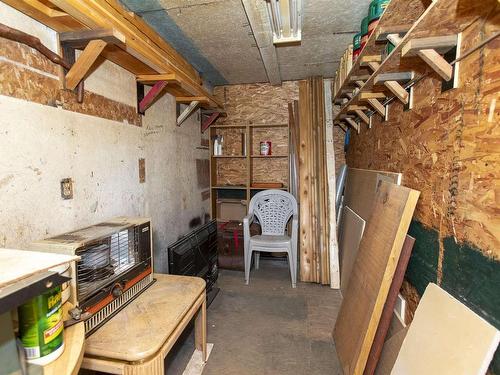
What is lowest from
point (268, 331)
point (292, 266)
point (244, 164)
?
point (268, 331)

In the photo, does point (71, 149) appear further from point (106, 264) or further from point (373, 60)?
point (373, 60)

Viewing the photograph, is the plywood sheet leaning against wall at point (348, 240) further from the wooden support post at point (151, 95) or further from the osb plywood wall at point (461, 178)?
the wooden support post at point (151, 95)

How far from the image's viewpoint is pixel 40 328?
70 cm

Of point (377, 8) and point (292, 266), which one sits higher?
point (377, 8)

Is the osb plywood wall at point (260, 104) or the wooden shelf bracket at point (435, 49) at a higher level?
the osb plywood wall at point (260, 104)

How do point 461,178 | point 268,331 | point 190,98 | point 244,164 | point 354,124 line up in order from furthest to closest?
point 244,164
point 354,124
point 190,98
point 268,331
point 461,178

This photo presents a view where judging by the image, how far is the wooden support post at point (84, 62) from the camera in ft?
4.35

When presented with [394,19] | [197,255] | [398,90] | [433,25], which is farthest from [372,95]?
[197,255]

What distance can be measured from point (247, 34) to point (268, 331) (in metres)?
2.45

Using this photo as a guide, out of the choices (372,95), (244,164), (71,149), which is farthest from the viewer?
(244,164)

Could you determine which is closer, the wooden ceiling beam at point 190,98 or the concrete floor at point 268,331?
the concrete floor at point 268,331

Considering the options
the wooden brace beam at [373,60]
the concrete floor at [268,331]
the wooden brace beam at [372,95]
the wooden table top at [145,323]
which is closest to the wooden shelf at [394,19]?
the wooden brace beam at [373,60]

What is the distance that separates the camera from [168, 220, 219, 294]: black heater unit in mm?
2117

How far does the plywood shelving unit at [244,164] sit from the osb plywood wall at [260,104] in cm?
8
